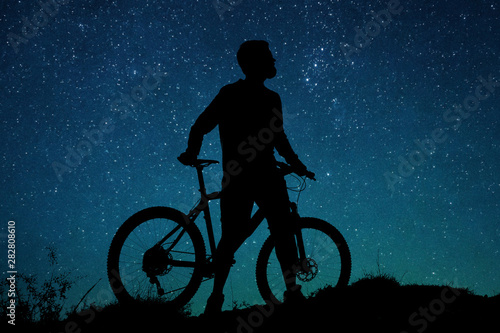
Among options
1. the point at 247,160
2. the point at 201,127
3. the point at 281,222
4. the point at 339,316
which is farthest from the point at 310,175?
the point at 339,316

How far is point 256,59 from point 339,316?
284cm

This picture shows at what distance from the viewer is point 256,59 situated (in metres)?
3.55

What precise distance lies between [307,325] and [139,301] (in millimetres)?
1998

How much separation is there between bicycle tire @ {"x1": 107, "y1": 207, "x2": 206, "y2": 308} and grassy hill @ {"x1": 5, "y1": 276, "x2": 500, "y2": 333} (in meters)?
0.15

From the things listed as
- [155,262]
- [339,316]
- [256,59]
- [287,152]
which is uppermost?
[256,59]

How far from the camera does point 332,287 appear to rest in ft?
14.3

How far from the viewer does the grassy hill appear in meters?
2.91

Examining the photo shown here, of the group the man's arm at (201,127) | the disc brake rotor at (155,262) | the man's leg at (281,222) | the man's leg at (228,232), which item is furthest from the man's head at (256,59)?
the disc brake rotor at (155,262)

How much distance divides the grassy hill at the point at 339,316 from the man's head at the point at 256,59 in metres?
2.62

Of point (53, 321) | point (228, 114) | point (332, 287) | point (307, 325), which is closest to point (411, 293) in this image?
point (332, 287)

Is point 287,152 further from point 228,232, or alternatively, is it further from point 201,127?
point 228,232

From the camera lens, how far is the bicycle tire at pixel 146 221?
382cm

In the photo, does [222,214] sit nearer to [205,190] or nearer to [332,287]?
[205,190]

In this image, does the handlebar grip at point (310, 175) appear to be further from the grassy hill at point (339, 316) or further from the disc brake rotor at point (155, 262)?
the disc brake rotor at point (155, 262)
